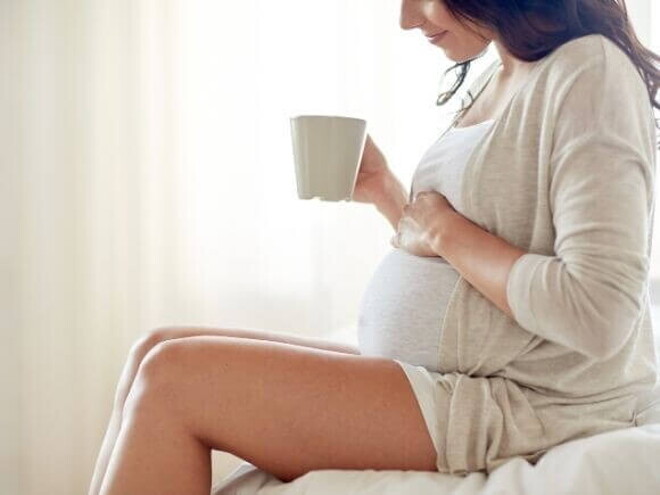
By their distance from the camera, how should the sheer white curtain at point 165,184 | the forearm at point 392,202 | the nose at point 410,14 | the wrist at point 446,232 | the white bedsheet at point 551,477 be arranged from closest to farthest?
the white bedsheet at point 551,477
the wrist at point 446,232
the nose at point 410,14
the forearm at point 392,202
the sheer white curtain at point 165,184

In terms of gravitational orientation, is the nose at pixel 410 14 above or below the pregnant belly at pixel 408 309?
above

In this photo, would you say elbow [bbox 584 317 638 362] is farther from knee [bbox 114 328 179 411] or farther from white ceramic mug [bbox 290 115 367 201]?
knee [bbox 114 328 179 411]

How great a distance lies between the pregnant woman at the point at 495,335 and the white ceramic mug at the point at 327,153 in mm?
110

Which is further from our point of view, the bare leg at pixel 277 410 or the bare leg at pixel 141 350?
the bare leg at pixel 141 350

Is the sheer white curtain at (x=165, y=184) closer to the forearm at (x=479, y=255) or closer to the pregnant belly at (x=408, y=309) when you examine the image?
the pregnant belly at (x=408, y=309)

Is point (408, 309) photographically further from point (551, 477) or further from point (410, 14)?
point (410, 14)

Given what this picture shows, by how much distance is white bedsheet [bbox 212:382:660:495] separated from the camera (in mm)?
787

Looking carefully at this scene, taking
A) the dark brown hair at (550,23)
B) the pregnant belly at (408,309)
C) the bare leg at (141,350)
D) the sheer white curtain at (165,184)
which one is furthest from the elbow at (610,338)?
the sheer white curtain at (165,184)

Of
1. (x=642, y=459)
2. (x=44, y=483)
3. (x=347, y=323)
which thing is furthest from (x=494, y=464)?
(x=44, y=483)

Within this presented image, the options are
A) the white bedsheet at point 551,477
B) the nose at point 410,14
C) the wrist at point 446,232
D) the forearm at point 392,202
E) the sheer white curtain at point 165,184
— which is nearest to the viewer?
the white bedsheet at point 551,477

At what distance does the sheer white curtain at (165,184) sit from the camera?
64.5 inches

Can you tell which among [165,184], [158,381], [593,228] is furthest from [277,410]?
[165,184]

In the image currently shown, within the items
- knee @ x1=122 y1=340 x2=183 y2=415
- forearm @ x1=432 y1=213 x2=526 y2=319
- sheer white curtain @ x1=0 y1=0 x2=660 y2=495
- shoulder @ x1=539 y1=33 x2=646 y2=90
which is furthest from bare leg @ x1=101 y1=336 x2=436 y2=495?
sheer white curtain @ x1=0 y1=0 x2=660 y2=495

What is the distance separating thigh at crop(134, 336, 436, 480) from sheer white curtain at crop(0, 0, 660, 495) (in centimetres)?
81
